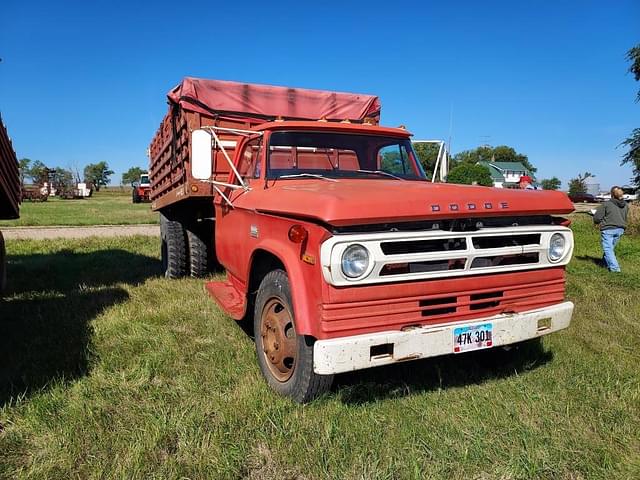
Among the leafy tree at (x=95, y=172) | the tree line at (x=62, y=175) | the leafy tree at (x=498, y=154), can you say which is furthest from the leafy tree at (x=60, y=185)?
the leafy tree at (x=498, y=154)

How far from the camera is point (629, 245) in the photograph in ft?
38.0

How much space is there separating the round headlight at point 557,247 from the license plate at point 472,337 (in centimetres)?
76

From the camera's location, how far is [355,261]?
8.55ft

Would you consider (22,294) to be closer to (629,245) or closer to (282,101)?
(282,101)

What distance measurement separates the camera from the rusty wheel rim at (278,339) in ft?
10.3

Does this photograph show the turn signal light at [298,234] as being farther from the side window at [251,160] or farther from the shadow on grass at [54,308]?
the shadow on grass at [54,308]

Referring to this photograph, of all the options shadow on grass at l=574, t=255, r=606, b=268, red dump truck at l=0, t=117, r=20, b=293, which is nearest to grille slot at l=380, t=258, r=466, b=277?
red dump truck at l=0, t=117, r=20, b=293

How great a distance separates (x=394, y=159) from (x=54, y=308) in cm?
417

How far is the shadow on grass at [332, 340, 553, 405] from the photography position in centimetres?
326

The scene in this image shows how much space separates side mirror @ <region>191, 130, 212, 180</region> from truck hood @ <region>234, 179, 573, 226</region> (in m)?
0.77

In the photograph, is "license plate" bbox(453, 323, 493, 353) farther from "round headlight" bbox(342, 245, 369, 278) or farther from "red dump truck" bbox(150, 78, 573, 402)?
"round headlight" bbox(342, 245, 369, 278)

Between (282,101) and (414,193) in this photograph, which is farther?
(282,101)

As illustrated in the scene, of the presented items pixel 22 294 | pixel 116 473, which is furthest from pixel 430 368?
pixel 22 294

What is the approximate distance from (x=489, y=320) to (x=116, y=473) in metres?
2.27
